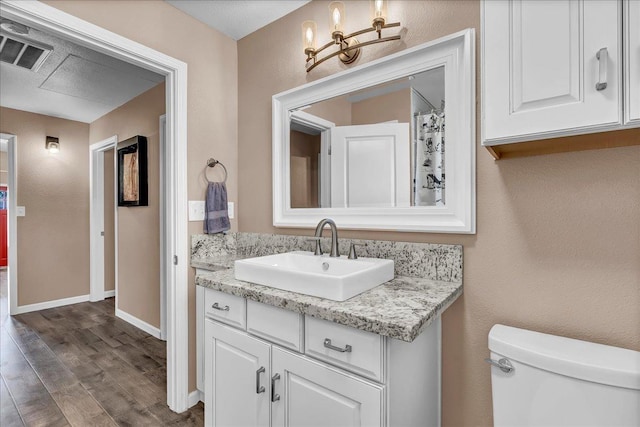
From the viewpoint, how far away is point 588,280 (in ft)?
3.50

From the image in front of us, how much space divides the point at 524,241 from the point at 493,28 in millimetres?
A: 730

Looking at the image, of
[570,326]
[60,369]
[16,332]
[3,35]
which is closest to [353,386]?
[570,326]

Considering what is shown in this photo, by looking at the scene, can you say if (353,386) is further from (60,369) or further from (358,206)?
(60,369)

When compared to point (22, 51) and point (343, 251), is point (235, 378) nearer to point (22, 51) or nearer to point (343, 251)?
point (343, 251)

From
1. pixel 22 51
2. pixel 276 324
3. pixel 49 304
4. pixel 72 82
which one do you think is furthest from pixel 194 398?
pixel 49 304

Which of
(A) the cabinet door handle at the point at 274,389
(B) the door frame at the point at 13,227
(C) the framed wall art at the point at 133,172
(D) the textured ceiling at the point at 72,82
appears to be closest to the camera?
(A) the cabinet door handle at the point at 274,389

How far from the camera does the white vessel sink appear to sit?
107 centimetres

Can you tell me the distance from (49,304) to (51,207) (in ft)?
3.85

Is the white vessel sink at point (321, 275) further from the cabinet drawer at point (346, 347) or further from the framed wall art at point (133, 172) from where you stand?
the framed wall art at point (133, 172)

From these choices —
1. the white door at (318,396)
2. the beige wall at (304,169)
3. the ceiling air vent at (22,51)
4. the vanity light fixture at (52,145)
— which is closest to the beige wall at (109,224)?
the vanity light fixture at (52,145)

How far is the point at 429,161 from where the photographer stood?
140cm

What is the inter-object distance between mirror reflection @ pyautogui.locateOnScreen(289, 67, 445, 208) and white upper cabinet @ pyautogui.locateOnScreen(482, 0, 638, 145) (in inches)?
Answer: 14.5

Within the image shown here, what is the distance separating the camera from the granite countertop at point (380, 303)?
0.89 metres

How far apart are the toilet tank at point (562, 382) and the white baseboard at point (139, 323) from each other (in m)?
2.92
